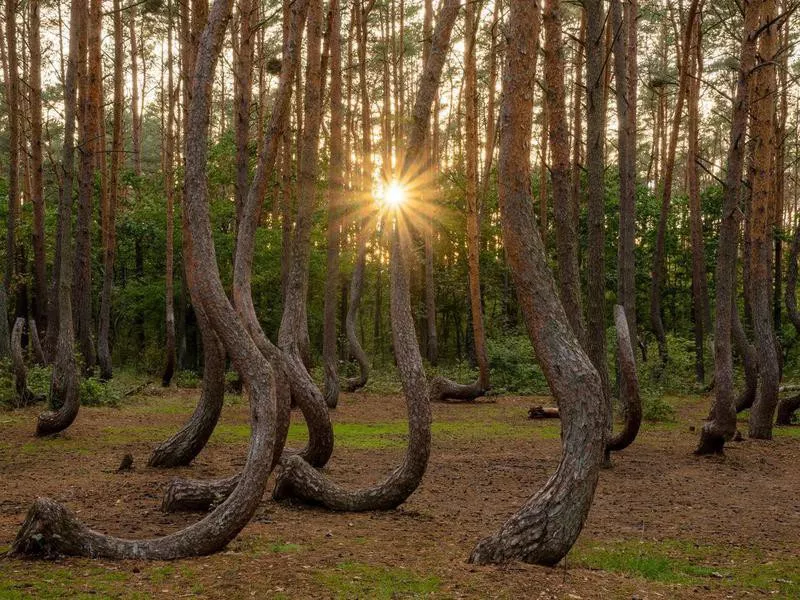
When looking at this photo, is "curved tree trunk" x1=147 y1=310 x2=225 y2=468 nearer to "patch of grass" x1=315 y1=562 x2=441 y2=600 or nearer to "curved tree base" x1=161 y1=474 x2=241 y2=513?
"curved tree base" x1=161 y1=474 x2=241 y2=513

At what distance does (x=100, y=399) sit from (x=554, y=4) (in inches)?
458

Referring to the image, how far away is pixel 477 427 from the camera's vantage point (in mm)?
15195

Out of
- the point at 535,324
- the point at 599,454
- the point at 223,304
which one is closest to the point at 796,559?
the point at 599,454

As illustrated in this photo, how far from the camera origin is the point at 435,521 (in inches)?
289

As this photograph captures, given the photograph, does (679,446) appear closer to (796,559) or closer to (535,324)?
(796,559)

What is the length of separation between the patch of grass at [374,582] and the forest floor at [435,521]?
0.02m

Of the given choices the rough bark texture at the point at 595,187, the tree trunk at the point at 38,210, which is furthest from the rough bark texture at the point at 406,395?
the tree trunk at the point at 38,210

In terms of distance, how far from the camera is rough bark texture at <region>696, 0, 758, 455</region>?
37.2 ft

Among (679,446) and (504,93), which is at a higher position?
(504,93)

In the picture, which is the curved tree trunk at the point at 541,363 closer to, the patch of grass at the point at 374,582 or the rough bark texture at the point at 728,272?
the patch of grass at the point at 374,582

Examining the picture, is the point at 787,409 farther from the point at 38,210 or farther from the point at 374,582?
the point at 38,210

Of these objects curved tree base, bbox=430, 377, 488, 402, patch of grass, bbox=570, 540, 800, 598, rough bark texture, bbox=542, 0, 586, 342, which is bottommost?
patch of grass, bbox=570, 540, 800, 598

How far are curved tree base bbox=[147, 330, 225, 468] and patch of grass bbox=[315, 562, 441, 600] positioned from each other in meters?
4.32

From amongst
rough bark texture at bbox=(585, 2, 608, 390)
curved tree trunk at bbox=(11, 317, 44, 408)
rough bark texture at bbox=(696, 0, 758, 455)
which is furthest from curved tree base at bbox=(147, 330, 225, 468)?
rough bark texture at bbox=(696, 0, 758, 455)
